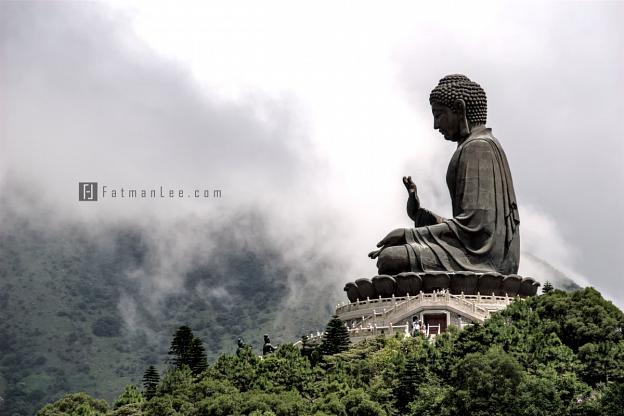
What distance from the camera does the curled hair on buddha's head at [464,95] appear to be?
40.1 meters

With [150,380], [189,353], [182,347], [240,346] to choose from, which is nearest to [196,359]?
[189,353]

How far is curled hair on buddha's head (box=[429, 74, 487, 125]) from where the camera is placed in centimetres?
4009

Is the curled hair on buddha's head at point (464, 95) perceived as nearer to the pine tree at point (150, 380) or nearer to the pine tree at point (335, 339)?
the pine tree at point (335, 339)

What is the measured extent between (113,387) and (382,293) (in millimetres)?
19002

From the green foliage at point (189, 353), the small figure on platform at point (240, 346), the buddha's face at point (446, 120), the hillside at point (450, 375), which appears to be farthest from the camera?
the buddha's face at point (446, 120)

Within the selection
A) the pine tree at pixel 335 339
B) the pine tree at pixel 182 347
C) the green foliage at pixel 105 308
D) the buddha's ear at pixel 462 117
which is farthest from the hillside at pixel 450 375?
the green foliage at pixel 105 308

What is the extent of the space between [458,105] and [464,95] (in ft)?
1.17

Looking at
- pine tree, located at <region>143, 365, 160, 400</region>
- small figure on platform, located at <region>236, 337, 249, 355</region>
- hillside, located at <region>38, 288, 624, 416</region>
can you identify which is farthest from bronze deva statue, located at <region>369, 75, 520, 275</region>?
pine tree, located at <region>143, 365, 160, 400</region>

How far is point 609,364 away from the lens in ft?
88.5

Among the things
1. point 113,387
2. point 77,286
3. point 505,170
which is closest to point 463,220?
point 505,170

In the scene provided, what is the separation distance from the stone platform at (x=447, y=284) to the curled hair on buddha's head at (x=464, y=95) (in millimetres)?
5540

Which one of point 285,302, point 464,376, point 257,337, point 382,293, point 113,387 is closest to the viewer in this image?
point 464,376

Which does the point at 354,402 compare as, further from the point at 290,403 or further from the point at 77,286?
the point at 77,286

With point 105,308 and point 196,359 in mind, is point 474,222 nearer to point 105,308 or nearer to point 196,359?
point 196,359
